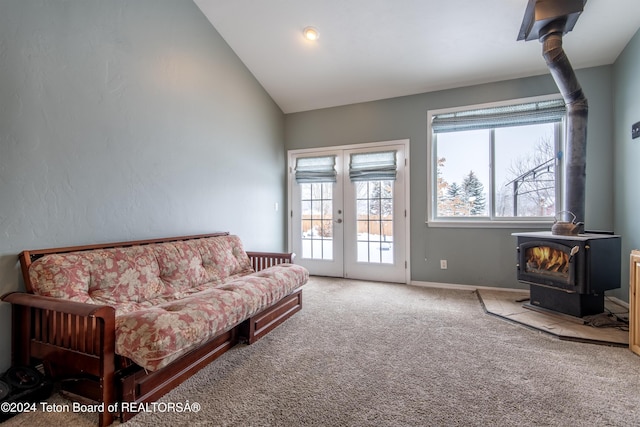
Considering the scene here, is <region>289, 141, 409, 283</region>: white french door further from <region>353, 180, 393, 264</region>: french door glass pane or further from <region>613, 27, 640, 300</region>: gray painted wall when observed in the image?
<region>613, 27, 640, 300</region>: gray painted wall

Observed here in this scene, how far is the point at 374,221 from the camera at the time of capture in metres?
4.28

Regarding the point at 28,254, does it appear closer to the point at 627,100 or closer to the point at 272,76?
the point at 272,76

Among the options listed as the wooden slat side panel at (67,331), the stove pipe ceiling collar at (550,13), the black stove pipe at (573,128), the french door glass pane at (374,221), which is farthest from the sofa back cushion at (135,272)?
the stove pipe ceiling collar at (550,13)

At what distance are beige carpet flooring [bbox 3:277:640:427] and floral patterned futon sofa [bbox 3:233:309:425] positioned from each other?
0.15 meters

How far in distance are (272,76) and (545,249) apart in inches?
150

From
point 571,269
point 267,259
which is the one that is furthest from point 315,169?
point 571,269

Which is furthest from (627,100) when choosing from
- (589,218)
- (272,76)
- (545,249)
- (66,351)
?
(66,351)

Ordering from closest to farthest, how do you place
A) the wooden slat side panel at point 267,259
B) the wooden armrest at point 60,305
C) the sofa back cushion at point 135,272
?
the wooden armrest at point 60,305, the sofa back cushion at point 135,272, the wooden slat side panel at point 267,259

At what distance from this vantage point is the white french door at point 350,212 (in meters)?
4.14

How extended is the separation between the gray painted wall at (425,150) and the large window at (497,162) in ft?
0.51

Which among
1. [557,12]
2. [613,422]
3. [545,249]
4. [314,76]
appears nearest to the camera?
[613,422]

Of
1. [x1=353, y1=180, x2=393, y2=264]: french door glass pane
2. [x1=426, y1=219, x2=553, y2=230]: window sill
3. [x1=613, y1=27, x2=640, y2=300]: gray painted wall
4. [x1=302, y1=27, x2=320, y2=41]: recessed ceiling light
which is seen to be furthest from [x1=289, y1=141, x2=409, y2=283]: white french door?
[x1=613, y1=27, x2=640, y2=300]: gray painted wall

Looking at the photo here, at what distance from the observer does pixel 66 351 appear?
1.57 metres

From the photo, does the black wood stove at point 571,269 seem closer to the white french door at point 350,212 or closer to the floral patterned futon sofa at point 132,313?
the white french door at point 350,212
